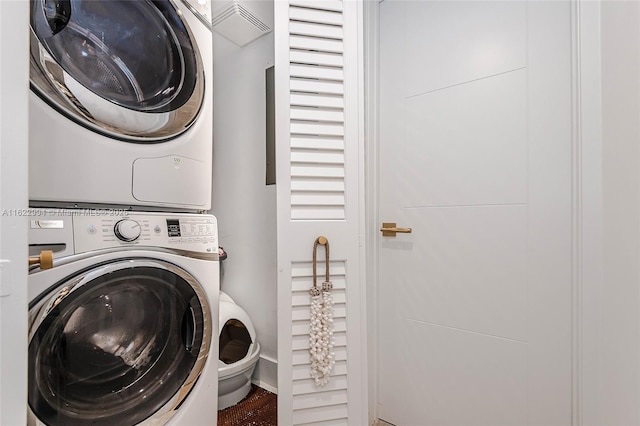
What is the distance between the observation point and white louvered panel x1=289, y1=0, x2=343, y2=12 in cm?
120

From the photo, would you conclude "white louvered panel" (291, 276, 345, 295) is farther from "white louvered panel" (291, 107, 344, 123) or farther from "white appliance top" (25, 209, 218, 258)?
"white louvered panel" (291, 107, 344, 123)

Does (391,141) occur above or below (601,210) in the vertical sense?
above

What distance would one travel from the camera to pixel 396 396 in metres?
1.49

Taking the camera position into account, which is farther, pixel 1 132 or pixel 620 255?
pixel 620 255

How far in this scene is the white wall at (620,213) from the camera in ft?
3.18

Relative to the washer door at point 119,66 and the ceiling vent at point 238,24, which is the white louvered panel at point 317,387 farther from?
the ceiling vent at point 238,24

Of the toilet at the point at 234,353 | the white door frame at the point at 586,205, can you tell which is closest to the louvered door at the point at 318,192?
Result: the toilet at the point at 234,353

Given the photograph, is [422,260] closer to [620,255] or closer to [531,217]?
[531,217]

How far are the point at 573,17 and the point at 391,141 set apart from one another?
72 cm

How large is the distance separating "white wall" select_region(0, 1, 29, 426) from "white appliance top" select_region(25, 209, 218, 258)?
139mm

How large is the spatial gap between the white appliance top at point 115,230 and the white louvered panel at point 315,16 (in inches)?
30.0

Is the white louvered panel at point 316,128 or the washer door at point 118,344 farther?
the white louvered panel at point 316,128

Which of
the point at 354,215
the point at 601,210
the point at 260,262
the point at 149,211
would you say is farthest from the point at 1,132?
the point at 601,210

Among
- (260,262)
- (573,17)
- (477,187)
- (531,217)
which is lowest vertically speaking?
(260,262)
